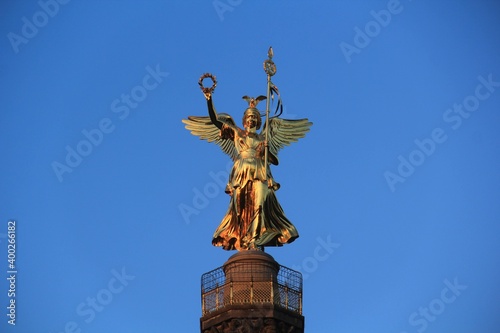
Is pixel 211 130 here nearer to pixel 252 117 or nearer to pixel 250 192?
pixel 252 117

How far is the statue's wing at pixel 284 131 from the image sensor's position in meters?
72.7

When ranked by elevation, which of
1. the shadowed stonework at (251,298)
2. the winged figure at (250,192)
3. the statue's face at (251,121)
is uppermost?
the statue's face at (251,121)

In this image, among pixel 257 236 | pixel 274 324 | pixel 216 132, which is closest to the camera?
pixel 274 324

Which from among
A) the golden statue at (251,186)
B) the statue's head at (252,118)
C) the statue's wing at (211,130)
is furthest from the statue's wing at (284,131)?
the statue's wing at (211,130)

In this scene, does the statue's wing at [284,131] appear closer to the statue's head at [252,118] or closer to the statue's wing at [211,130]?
the statue's head at [252,118]

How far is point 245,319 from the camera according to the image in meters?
64.2

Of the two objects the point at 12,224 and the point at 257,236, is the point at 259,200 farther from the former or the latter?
the point at 12,224

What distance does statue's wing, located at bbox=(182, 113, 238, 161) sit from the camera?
236ft

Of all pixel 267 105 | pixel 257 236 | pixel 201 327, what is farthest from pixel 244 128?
pixel 201 327

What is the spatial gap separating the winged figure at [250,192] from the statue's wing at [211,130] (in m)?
0.05

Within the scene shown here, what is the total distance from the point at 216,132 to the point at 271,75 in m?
3.86

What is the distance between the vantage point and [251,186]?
6950 centimetres

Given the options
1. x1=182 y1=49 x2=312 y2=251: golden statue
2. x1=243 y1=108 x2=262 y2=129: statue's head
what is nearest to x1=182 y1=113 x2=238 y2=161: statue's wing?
x1=182 y1=49 x2=312 y2=251: golden statue

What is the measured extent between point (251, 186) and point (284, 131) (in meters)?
5.14
